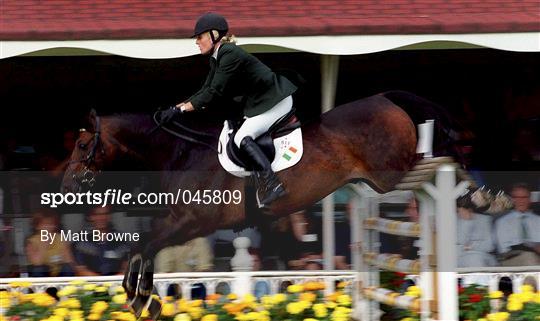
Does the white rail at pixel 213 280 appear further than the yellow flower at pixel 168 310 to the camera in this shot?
Yes

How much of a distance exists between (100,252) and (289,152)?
4.36 ft

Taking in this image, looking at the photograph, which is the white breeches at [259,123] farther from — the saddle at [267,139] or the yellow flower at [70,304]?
the yellow flower at [70,304]

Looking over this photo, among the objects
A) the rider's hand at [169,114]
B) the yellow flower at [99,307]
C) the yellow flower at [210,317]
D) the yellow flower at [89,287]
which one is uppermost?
the rider's hand at [169,114]

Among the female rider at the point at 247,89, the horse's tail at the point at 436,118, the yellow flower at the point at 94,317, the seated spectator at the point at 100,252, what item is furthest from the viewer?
the horse's tail at the point at 436,118

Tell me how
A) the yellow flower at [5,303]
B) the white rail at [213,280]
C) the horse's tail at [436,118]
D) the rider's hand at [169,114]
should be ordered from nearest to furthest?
the yellow flower at [5,303] → the white rail at [213,280] → the rider's hand at [169,114] → the horse's tail at [436,118]

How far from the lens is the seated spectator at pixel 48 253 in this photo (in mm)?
7160

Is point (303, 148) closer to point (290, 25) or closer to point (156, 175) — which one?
point (156, 175)

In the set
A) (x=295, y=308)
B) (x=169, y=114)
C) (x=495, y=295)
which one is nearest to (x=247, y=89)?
(x=169, y=114)

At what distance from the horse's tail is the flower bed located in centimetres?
174

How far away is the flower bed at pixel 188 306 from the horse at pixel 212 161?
56 centimetres

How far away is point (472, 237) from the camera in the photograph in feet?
23.9

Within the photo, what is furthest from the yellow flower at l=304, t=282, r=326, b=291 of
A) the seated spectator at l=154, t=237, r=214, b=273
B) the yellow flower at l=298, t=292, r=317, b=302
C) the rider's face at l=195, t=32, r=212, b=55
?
the rider's face at l=195, t=32, r=212, b=55

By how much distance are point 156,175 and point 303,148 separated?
35.1 inches

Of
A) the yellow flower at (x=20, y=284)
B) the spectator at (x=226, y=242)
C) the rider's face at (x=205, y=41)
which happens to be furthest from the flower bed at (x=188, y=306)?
the rider's face at (x=205, y=41)
